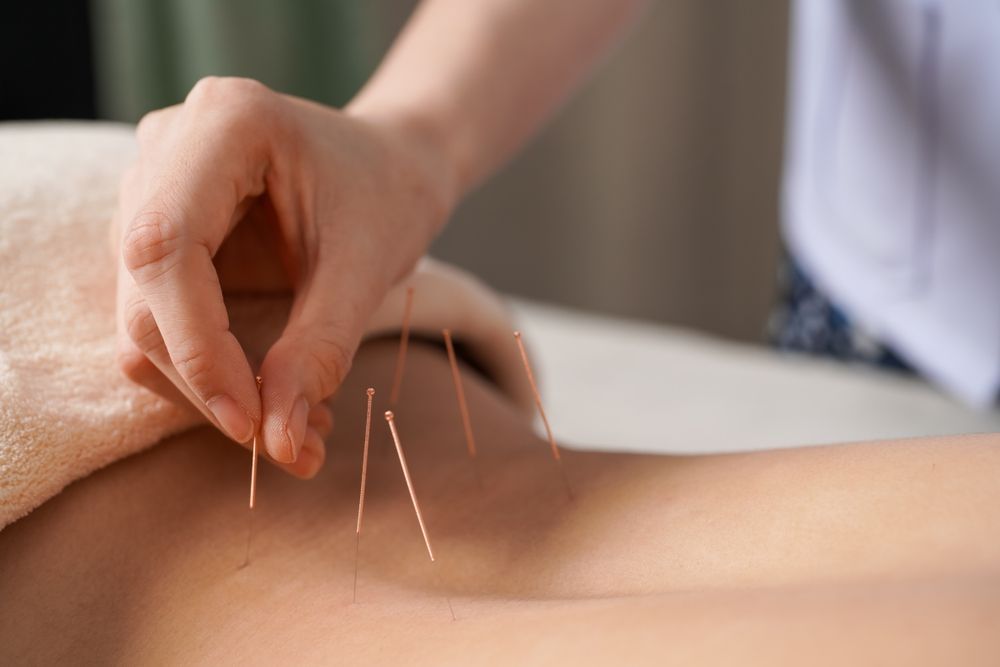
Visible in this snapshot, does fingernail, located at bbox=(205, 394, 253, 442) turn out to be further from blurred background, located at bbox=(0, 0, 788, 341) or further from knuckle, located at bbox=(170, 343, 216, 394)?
blurred background, located at bbox=(0, 0, 788, 341)

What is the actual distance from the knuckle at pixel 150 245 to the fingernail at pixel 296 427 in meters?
0.12

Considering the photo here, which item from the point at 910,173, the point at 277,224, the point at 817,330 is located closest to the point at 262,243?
the point at 277,224

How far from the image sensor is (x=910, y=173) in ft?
5.41

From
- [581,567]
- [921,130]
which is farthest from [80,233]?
[921,130]

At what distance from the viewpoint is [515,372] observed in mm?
1126

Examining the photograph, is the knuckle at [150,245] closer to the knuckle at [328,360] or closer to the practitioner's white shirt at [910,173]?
the knuckle at [328,360]

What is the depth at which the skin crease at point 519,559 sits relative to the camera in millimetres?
463

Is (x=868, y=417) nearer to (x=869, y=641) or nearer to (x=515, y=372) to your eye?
(x=515, y=372)

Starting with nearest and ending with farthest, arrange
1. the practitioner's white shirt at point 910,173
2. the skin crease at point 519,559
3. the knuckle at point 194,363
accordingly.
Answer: the skin crease at point 519,559 < the knuckle at point 194,363 < the practitioner's white shirt at point 910,173

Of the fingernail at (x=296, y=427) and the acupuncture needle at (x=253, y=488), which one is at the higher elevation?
the fingernail at (x=296, y=427)

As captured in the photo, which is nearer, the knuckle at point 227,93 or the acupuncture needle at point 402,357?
the knuckle at point 227,93

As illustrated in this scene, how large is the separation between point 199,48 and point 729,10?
52.3 inches

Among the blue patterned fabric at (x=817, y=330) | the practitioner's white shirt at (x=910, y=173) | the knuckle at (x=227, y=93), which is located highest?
the knuckle at (x=227, y=93)

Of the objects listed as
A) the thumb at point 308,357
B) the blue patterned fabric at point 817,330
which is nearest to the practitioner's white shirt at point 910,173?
the blue patterned fabric at point 817,330
